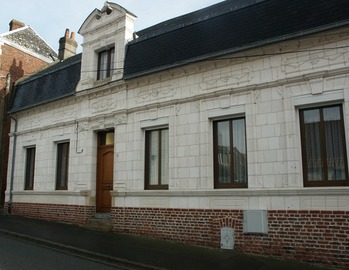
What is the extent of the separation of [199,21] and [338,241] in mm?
6411

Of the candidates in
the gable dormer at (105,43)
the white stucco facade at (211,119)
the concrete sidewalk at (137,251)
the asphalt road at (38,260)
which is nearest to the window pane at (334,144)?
the white stucco facade at (211,119)

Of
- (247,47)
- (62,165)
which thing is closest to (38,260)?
(62,165)

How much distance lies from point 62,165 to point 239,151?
24.4ft

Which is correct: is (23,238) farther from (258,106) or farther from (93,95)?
(258,106)

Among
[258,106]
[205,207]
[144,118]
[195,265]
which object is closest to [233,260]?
[195,265]

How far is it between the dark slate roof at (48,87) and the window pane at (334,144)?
338 inches

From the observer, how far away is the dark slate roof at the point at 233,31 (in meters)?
7.71

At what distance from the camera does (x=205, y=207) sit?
897 cm

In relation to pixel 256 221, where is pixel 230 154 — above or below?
above

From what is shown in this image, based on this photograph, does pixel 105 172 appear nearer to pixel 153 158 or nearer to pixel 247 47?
pixel 153 158

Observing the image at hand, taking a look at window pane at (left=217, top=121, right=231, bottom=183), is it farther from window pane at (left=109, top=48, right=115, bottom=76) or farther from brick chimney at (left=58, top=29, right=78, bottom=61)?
brick chimney at (left=58, top=29, right=78, bottom=61)

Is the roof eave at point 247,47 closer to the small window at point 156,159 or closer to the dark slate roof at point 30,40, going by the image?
the small window at point 156,159

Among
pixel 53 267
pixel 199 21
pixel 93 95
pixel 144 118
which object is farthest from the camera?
pixel 93 95

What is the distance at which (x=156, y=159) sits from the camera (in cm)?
1047
